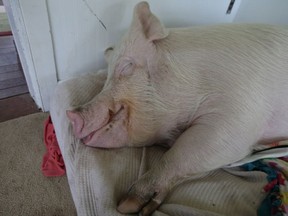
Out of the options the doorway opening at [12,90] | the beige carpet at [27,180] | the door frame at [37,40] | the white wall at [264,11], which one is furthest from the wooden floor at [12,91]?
the white wall at [264,11]

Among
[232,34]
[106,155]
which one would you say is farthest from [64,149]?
[232,34]

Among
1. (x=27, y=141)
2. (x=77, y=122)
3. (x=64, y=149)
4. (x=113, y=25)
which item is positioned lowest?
(x=27, y=141)

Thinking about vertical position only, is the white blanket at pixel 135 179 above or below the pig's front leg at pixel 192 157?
below

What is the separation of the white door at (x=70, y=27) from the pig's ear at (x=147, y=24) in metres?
0.35

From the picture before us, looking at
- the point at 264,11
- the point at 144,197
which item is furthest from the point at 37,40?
the point at 264,11

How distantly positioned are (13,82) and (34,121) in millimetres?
460

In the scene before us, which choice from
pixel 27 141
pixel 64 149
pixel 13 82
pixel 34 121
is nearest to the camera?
pixel 64 149

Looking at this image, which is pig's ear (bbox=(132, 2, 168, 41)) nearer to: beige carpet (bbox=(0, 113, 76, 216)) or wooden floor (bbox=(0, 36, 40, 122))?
beige carpet (bbox=(0, 113, 76, 216))

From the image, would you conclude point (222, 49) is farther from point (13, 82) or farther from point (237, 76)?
point (13, 82)

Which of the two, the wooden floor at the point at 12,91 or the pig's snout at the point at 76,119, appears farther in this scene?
the wooden floor at the point at 12,91

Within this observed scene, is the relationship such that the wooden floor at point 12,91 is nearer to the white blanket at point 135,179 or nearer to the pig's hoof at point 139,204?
the white blanket at point 135,179

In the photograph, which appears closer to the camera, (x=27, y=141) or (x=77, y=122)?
(x=77, y=122)

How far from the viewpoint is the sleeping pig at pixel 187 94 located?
805mm

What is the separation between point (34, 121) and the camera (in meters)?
1.42
